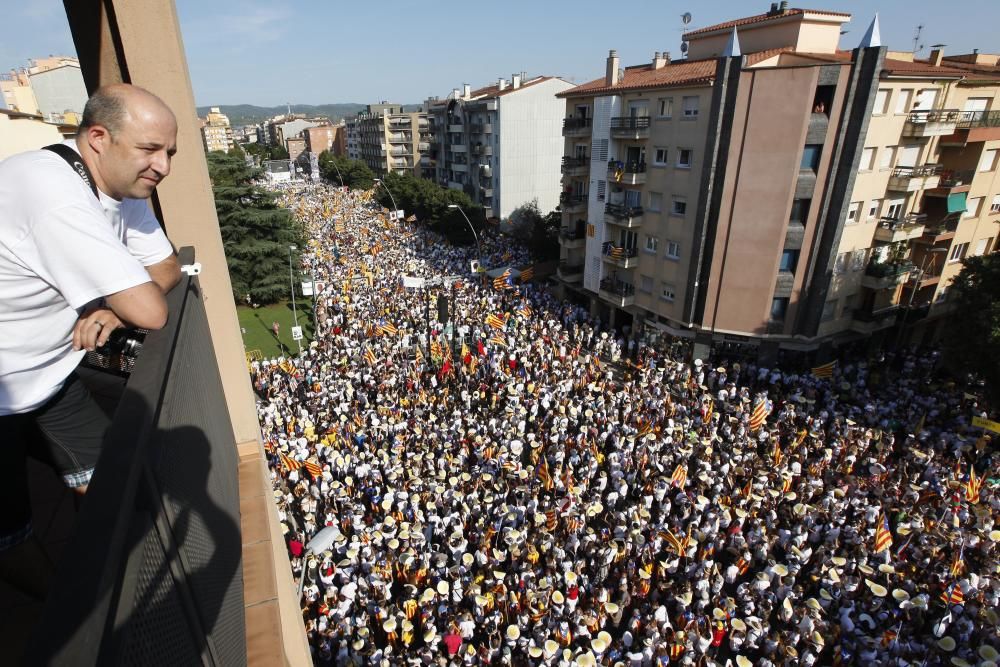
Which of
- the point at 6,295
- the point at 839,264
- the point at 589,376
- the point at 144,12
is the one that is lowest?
the point at 589,376

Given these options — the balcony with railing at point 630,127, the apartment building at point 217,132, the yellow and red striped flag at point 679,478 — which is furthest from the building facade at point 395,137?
the yellow and red striped flag at point 679,478

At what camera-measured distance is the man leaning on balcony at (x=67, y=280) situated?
2.00 m

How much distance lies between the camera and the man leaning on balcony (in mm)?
1999

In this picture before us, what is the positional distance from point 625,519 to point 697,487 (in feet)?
8.63

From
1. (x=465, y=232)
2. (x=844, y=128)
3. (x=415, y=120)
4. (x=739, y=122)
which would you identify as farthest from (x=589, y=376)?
(x=415, y=120)

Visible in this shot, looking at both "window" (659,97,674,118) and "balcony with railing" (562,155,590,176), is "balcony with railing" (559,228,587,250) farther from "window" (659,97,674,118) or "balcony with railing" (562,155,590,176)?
"window" (659,97,674,118)

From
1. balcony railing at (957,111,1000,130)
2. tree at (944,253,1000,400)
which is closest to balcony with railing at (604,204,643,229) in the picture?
tree at (944,253,1000,400)

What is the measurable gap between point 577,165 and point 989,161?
1985 cm

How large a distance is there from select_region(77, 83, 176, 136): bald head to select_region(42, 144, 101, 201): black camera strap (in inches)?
4.5

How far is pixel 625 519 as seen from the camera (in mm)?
13547

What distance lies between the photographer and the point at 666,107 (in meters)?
25.0

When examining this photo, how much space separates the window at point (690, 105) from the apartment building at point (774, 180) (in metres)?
0.06

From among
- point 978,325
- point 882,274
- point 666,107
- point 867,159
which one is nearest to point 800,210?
point 867,159

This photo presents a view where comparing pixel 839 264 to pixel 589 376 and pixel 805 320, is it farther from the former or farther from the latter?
pixel 589 376
